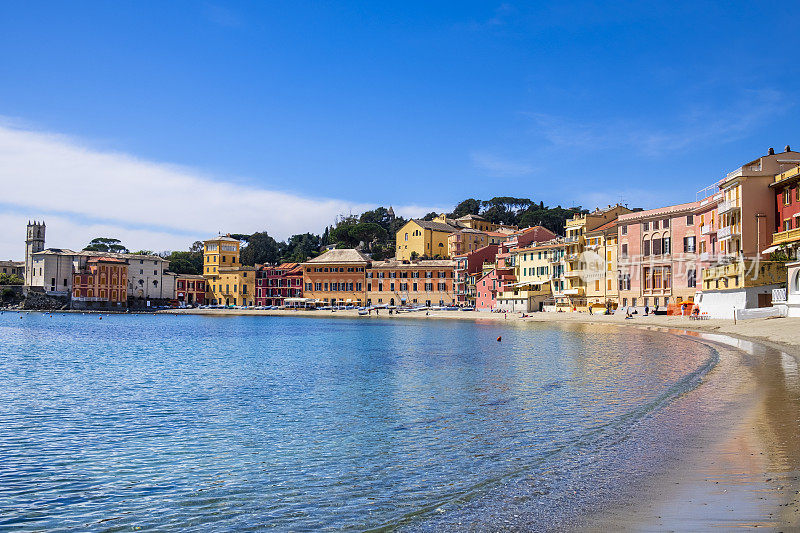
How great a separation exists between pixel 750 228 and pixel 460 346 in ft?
89.5

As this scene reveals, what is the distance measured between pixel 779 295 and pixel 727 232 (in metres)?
11.6

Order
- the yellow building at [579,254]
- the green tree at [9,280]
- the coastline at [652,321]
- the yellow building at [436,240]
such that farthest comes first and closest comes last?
the green tree at [9,280], the yellow building at [436,240], the yellow building at [579,254], the coastline at [652,321]

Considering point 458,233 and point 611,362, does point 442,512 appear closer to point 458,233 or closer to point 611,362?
point 611,362

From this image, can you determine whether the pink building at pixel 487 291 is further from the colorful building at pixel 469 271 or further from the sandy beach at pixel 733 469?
the sandy beach at pixel 733 469

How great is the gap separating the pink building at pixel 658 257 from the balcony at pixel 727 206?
10939 mm

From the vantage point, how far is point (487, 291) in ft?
337

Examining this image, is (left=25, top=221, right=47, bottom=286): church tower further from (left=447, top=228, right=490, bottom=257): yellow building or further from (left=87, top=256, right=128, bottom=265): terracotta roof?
(left=447, top=228, right=490, bottom=257): yellow building

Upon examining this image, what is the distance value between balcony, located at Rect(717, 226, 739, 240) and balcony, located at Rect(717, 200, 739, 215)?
5.04 feet

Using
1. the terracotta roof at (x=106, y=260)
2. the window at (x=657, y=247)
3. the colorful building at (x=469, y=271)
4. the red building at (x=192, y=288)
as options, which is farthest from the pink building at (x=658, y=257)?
the terracotta roof at (x=106, y=260)

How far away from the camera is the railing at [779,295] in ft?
146

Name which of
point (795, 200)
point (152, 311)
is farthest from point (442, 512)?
point (152, 311)

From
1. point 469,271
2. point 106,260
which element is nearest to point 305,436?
point 469,271

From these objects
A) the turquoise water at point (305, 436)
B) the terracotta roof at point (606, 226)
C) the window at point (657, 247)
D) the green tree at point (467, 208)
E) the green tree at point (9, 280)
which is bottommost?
the turquoise water at point (305, 436)

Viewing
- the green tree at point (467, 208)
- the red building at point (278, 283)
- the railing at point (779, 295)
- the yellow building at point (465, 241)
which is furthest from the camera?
the green tree at point (467, 208)
